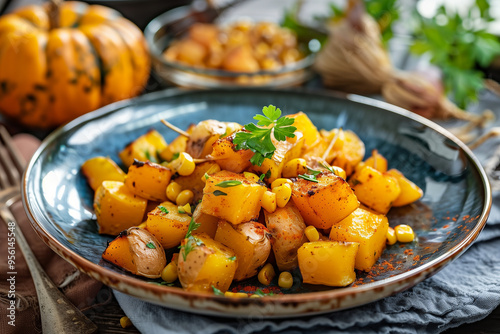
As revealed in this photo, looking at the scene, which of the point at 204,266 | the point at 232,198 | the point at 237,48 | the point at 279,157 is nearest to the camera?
the point at 204,266

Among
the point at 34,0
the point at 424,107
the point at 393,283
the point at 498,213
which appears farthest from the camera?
the point at 34,0

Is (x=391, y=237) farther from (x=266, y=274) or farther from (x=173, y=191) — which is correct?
(x=173, y=191)

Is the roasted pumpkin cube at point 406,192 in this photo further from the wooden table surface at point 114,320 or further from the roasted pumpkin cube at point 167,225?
the roasted pumpkin cube at point 167,225

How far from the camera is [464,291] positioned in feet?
5.88

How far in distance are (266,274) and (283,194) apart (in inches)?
11.2

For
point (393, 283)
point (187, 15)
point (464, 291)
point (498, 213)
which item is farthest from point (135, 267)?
point (187, 15)

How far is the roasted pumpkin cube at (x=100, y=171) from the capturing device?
2.13 m

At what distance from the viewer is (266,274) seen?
1.69 m

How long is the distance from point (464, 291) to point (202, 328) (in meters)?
0.97

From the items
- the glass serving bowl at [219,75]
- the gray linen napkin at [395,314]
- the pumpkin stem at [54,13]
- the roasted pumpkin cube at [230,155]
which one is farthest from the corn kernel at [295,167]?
the pumpkin stem at [54,13]

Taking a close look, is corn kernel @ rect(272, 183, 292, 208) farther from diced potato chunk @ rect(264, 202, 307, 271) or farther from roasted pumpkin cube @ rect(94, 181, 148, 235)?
roasted pumpkin cube @ rect(94, 181, 148, 235)

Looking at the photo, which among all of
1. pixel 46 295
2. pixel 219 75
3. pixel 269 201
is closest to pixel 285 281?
pixel 269 201

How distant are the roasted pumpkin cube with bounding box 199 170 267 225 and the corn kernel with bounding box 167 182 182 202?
0.22 metres

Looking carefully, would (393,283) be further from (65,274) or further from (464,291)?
(65,274)
